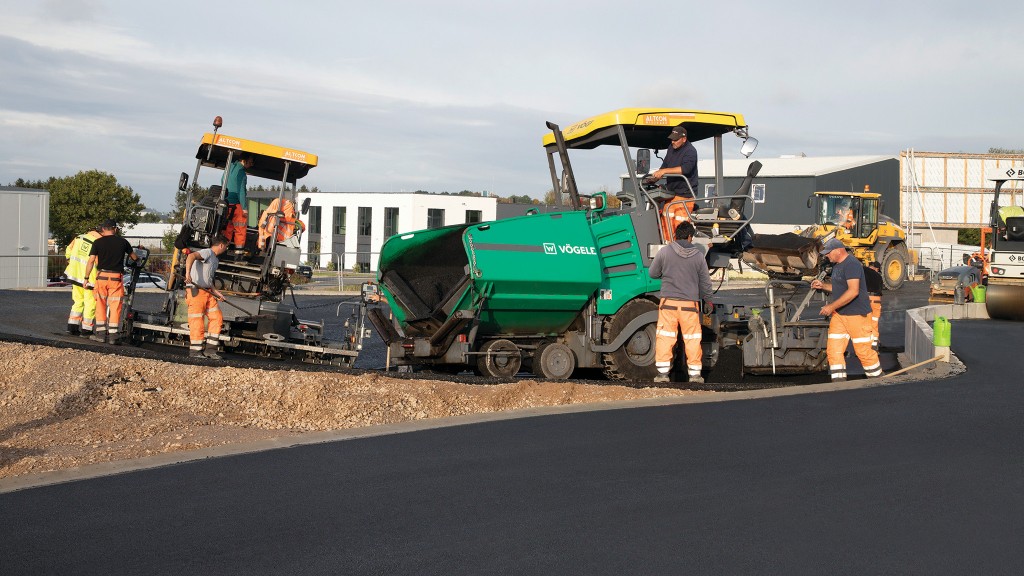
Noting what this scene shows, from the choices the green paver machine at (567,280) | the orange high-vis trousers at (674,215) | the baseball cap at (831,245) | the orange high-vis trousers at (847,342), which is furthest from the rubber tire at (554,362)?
the baseball cap at (831,245)

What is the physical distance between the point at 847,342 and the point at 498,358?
3819mm

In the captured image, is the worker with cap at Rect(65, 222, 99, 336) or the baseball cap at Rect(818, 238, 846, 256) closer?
the baseball cap at Rect(818, 238, 846, 256)

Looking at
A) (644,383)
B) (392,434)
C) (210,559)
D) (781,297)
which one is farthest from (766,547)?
(781,297)

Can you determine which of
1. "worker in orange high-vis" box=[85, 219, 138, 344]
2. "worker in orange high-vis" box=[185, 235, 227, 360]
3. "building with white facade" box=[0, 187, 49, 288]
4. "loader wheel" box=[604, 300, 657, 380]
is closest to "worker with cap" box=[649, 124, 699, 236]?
"loader wheel" box=[604, 300, 657, 380]

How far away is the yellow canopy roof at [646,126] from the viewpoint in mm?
11125

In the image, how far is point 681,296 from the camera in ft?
34.2

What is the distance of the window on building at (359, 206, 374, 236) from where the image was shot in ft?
225

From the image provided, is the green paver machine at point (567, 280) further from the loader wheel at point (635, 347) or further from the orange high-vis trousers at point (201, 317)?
the orange high-vis trousers at point (201, 317)

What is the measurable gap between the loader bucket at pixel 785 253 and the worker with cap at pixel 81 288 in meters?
8.78

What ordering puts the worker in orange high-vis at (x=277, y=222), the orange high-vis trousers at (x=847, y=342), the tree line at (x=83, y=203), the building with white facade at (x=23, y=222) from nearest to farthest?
the orange high-vis trousers at (x=847, y=342) → the worker in orange high-vis at (x=277, y=222) → the building with white facade at (x=23, y=222) → the tree line at (x=83, y=203)

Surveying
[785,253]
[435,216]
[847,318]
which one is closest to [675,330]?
[847,318]

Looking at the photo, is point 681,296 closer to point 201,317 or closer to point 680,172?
point 680,172

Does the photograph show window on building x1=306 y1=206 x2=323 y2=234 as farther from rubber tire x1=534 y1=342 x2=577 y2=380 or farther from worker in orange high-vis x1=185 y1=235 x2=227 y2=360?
rubber tire x1=534 y1=342 x2=577 y2=380

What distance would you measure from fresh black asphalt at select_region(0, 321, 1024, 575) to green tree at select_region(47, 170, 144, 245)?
2415 inches
